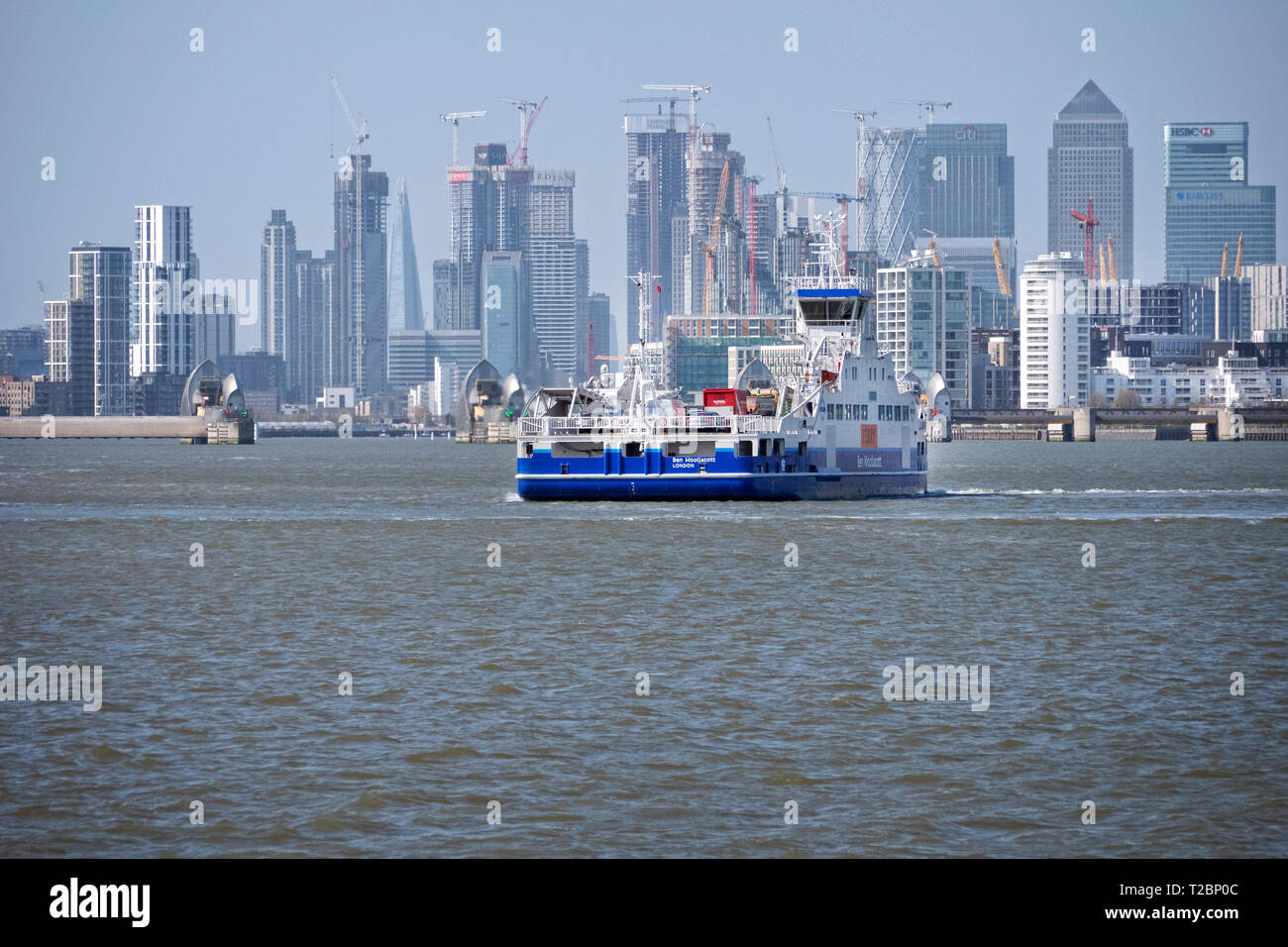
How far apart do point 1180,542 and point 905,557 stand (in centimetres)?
1627

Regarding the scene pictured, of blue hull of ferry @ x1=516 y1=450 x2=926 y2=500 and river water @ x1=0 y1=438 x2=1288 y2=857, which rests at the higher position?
blue hull of ferry @ x1=516 y1=450 x2=926 y2=500

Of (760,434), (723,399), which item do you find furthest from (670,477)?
(723,399)

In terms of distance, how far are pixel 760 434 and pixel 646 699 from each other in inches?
2709

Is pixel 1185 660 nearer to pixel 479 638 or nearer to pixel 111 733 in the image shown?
pixel 479 638

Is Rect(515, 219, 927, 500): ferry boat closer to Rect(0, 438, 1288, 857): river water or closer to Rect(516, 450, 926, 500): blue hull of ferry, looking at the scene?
Rect(516, 450, 926, 500): blue hull of ferry

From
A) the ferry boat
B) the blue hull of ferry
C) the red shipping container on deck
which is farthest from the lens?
the red shipping container on deck

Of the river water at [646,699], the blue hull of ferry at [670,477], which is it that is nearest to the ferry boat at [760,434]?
the blue hull of ferry at [670,477]

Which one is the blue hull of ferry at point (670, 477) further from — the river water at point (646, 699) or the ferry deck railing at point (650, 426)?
the river water at point (646, 699)

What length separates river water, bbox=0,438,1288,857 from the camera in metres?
24.9

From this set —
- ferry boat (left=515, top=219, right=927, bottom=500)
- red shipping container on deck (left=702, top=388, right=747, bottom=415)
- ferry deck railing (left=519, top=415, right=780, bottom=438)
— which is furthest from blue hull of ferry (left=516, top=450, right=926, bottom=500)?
red shipping container on deck (left=702, top=388, right=747, bottom=415)

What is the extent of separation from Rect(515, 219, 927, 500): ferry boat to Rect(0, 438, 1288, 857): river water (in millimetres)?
22238

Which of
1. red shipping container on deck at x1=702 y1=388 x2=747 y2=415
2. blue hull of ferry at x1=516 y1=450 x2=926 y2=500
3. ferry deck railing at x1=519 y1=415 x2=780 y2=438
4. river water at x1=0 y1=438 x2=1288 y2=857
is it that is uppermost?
red shipping container on deck at x1=702 y1=388 x2=747 y2=415

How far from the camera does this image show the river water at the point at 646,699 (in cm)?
2491
